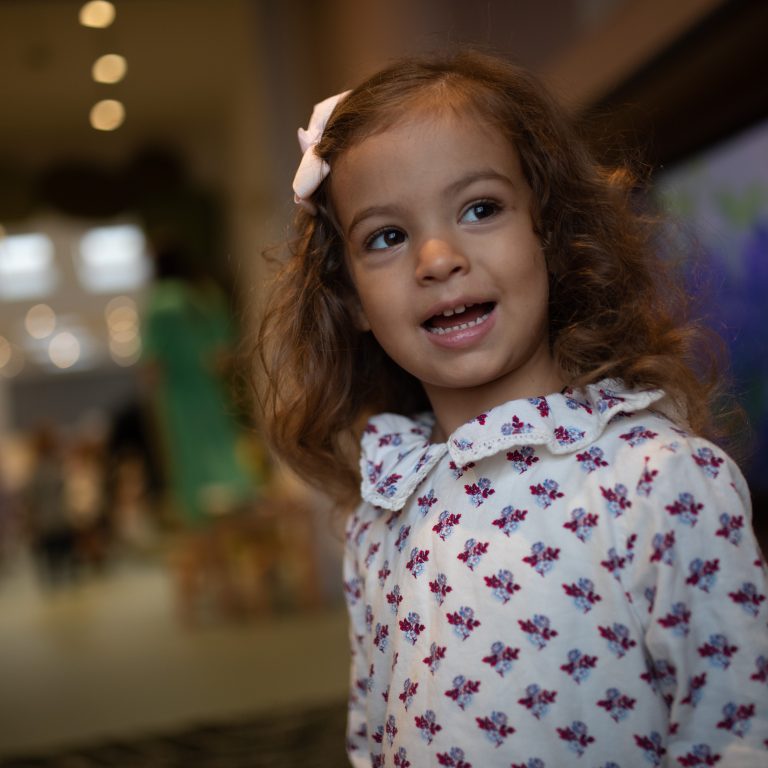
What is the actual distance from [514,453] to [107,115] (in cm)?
523

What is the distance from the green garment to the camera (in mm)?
4617

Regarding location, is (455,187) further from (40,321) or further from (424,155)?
(40,321)

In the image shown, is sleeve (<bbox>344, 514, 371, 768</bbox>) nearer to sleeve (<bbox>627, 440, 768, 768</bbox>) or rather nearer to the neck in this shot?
the neck

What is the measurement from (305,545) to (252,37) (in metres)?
2.30

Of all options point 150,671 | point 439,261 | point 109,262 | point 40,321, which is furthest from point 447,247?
point 40,321

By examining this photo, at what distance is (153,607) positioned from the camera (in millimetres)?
5164

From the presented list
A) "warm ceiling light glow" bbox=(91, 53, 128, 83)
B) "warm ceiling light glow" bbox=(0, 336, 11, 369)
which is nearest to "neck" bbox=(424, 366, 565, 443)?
"warm ceiling light glow" bbox=(91, 53, 128, 83)

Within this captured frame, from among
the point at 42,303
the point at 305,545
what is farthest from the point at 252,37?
the point at 42,303

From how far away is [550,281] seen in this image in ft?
3.58

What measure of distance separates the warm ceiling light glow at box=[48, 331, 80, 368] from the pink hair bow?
12648 millimetres

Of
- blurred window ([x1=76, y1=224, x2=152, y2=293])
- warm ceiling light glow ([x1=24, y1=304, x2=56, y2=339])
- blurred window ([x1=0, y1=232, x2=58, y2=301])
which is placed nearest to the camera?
blurred window ([x1=0, y1=232, x2=58, y2=301])

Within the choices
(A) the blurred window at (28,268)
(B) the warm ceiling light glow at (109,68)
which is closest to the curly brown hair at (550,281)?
(B) the warm ceiling light glow at (109,68)

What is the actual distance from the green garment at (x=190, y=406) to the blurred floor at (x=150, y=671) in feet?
2.01

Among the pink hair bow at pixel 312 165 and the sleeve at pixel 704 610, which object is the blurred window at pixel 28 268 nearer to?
the pink hair bow at pixel 312 165
